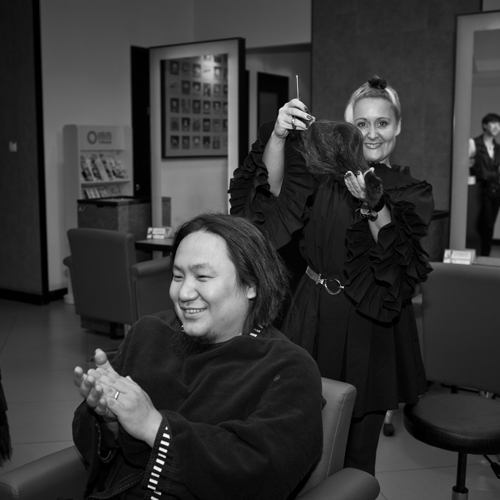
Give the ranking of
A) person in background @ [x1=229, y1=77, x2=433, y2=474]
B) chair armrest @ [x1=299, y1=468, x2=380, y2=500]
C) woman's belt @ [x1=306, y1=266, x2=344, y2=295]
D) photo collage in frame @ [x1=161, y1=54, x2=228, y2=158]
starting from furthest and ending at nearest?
photo collage in frame @ [x1=161, y1=54, x2=228, y2=158]
woman's belt @ [x1=306, y1=266, x2=344, y2=295]
person in background @ [x1=229, y1=77, x2=433, y2=474]
chair armrest @ [x1=299, y1=468, x2=380, y2=500]

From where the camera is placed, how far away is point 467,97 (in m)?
4.33

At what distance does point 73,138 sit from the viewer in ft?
19.4

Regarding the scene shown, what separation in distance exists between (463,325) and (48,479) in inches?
76.5

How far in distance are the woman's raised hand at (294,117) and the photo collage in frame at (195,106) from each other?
11.1 feet

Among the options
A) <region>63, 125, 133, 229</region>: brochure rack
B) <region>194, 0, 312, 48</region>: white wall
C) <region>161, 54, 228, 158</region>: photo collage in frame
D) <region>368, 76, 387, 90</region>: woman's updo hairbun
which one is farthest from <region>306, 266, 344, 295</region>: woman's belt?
<region>194, 0, 312, 48</region>: white wall

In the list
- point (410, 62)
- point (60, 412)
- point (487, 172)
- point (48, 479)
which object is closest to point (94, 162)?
point (410, 62)

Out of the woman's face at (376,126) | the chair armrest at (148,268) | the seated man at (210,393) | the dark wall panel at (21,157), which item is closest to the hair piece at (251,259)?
the seated man at (210,393)

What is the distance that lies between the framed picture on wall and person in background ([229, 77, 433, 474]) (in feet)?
10.1

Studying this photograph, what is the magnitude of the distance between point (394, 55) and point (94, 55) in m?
2.94

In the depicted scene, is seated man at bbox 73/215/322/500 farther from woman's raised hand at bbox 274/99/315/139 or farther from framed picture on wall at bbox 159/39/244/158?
framed picture on wall at bbox 159/39/244/158

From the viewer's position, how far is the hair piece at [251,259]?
1.46 metres

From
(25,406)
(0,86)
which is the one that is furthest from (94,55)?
(25,406)

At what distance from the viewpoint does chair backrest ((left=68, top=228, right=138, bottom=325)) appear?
405 cm

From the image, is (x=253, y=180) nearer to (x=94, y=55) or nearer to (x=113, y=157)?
(x=113, y=157)
